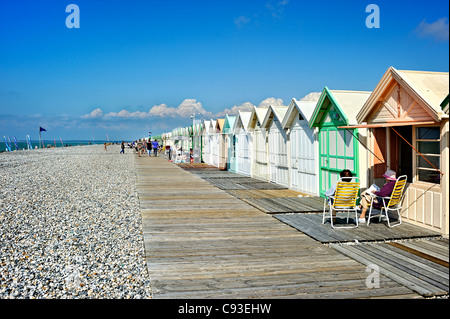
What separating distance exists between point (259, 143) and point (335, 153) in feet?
19.9

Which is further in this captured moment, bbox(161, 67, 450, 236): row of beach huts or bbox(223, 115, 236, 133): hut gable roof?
bbox(223, 115, 236, 133): hut gable roof

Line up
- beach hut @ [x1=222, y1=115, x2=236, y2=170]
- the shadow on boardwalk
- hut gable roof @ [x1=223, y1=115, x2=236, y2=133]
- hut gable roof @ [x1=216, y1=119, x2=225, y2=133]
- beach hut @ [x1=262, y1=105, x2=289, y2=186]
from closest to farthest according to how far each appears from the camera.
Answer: the shadow on boardwalk < beach hut @ [x1=262, y1=105, x2=289, y2=186] < hut gable roof @ [x1=223, y1=115, x2=236, y2=133] < beach hut @ [x1=222, y1=115, x2=236, y2=170] < hut gable roof @ [x1=216, y1=119, x2=225, y2=133]

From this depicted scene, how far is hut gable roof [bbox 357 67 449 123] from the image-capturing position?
625 cm

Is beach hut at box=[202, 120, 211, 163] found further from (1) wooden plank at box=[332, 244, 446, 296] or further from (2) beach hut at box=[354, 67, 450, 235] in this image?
(1) wooden plank at box=[332, 244, 446, 296]

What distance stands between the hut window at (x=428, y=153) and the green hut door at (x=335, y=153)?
5.87ft

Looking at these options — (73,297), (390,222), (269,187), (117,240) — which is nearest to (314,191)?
(269,187)

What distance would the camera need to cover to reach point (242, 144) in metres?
17.6

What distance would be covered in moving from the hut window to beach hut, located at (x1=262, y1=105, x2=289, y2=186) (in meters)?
6.01

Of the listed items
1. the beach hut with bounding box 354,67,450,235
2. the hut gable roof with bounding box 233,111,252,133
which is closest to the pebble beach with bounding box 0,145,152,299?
the beach hut with bounding box 354,67,450,235

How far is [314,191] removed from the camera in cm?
1081
